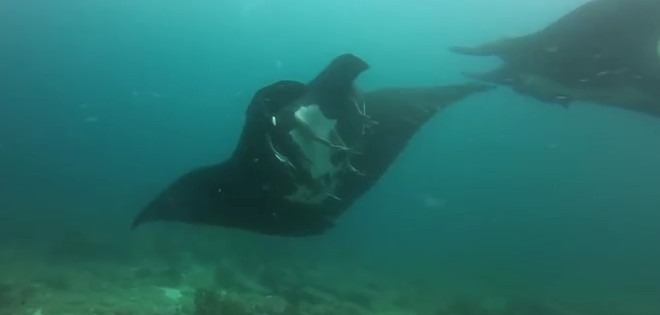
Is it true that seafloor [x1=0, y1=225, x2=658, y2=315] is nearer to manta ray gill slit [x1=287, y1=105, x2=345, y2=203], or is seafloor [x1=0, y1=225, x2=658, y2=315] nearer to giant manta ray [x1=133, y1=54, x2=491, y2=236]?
giant manta ray [x1=133, y1=54, x2=491, y2=236]

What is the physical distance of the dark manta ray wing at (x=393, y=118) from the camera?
541cm

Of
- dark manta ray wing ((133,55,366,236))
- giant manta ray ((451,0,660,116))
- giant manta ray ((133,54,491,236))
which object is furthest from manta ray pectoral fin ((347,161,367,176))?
giant manta ray ((451,0,660,116))

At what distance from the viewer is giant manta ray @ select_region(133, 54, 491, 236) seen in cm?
451

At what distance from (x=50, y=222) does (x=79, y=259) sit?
482 cm

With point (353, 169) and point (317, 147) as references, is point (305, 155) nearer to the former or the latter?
point (317, 147)

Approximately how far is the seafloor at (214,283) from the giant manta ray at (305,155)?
1.48 metres

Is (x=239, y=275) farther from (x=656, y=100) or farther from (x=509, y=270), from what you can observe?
(x=509, y=270)

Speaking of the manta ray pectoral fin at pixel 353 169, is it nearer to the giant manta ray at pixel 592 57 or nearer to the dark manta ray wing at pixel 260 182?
the dark manta ray wing at pixel 260 182

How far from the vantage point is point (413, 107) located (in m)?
5.47

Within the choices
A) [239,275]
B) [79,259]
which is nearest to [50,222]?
[79,259]

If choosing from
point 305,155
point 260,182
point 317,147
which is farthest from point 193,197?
point 317,147

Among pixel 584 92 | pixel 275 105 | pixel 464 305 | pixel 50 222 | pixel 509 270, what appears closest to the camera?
pixel 275 105

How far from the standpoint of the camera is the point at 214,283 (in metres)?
8.63

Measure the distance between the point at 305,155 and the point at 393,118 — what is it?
3.25 feet
